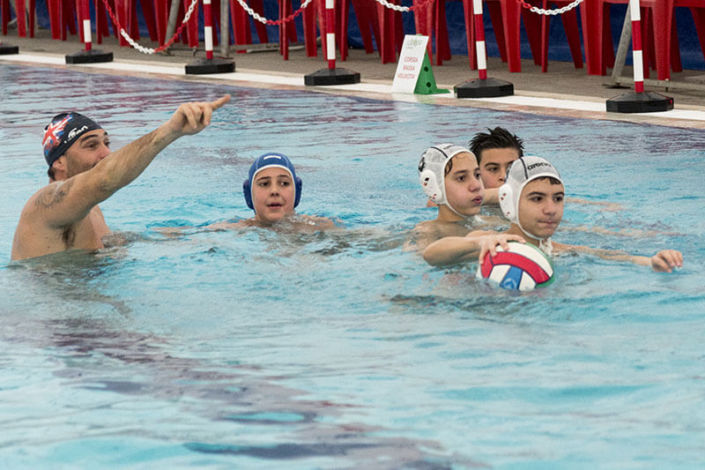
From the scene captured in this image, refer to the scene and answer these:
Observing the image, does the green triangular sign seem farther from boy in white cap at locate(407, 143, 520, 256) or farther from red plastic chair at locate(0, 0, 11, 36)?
red plastic chair at locate(0, 0, 11, 36)

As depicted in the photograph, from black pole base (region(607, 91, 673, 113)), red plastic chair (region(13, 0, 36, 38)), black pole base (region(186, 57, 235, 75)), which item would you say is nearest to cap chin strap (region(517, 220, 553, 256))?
black pole base (region(607, 91, 673, 113))

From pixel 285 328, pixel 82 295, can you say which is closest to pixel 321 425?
pixel 285 328

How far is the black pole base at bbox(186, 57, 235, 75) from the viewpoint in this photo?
1557 centimetres

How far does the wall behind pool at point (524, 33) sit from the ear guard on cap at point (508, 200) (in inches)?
368

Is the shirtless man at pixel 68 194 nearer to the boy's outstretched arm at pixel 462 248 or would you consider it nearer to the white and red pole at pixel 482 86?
the boy's outstretched arm at pixel 462 248

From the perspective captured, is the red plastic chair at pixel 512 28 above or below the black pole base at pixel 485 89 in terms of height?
above

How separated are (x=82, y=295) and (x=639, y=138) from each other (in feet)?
18.6

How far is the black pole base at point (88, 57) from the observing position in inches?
691

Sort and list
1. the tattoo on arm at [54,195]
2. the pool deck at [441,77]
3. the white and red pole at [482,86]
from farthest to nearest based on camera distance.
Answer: the white and red pole at [482,86] → the pool deck at [441,77] → the tattoo on arm at [54,195]

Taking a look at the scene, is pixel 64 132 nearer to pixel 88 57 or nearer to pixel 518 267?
pixel 518 267

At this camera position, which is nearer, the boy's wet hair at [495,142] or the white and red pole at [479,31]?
the boy's wet hair at [495,142]

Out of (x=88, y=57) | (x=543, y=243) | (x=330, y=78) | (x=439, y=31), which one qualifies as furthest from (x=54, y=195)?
(x=88, y=57)

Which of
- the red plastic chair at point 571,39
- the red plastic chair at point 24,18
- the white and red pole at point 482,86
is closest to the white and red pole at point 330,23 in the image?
the white and red pole at point 482,86

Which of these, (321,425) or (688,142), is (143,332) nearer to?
(321,425)
